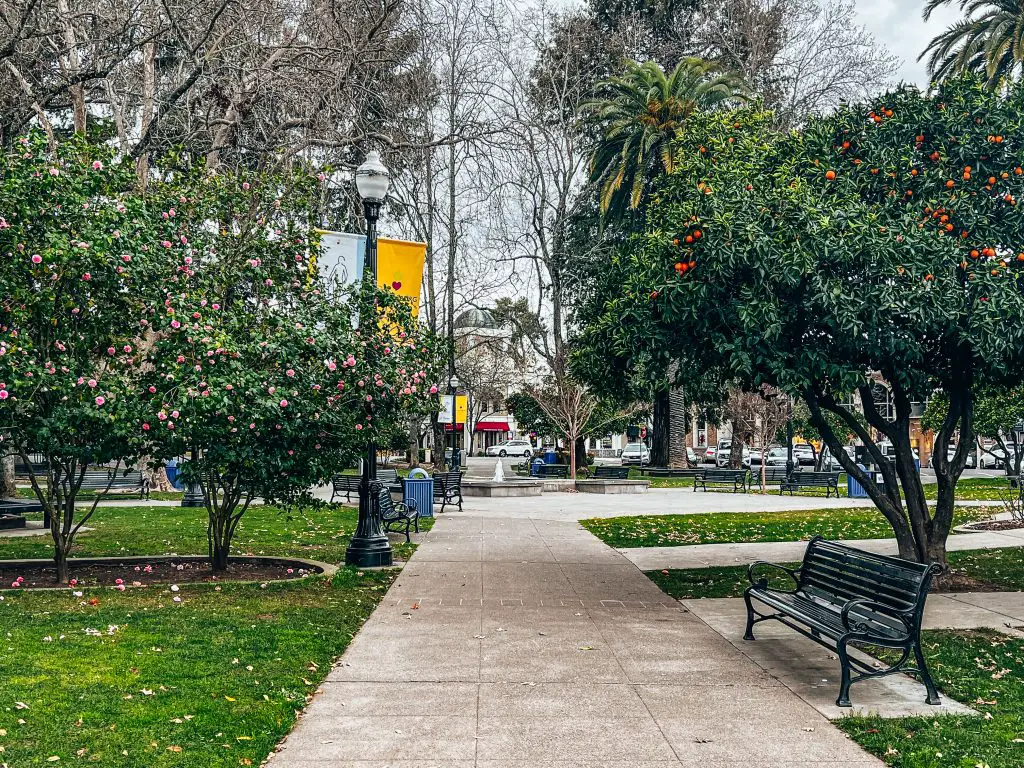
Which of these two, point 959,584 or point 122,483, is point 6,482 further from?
point 959,584

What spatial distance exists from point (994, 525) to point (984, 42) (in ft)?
47.3

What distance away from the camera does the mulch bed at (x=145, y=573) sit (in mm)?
10180

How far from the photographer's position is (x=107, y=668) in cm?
640

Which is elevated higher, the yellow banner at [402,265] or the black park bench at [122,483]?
the yellow banner at [402,265]

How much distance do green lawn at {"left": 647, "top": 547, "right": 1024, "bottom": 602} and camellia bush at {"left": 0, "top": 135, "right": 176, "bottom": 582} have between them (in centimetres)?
611

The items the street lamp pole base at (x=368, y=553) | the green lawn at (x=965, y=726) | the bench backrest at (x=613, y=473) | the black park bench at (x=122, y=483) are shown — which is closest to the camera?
the green lawn at (x=965, y=726)

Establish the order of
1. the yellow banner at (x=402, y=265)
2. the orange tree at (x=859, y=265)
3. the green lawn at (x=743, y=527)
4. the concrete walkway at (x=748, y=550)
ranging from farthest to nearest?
the green lawn at (x=743, y=527) → the concrete walkway at (x=748, y=550) → the yellow banner at (x=402, y=265) → the orange tree at (x=859, y=265)

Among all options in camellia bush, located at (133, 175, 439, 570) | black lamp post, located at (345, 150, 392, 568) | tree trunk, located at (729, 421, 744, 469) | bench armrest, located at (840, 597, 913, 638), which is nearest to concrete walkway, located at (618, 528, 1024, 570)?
black lamp post, located at (345, 150, 392, 568)

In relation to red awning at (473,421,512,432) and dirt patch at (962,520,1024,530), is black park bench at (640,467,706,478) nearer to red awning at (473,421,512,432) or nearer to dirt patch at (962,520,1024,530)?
dirt patch at (962,520,1024,530)

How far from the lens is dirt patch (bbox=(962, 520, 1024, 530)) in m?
17.1

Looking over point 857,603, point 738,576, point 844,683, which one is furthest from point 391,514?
point 844,683

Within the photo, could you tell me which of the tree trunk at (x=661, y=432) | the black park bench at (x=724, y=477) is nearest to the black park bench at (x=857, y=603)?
the black park bench at (x=724, y=477)

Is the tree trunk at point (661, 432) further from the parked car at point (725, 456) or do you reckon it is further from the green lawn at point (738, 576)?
the green lawn at point (738, 576)

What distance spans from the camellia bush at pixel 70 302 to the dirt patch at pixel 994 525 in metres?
14.9
